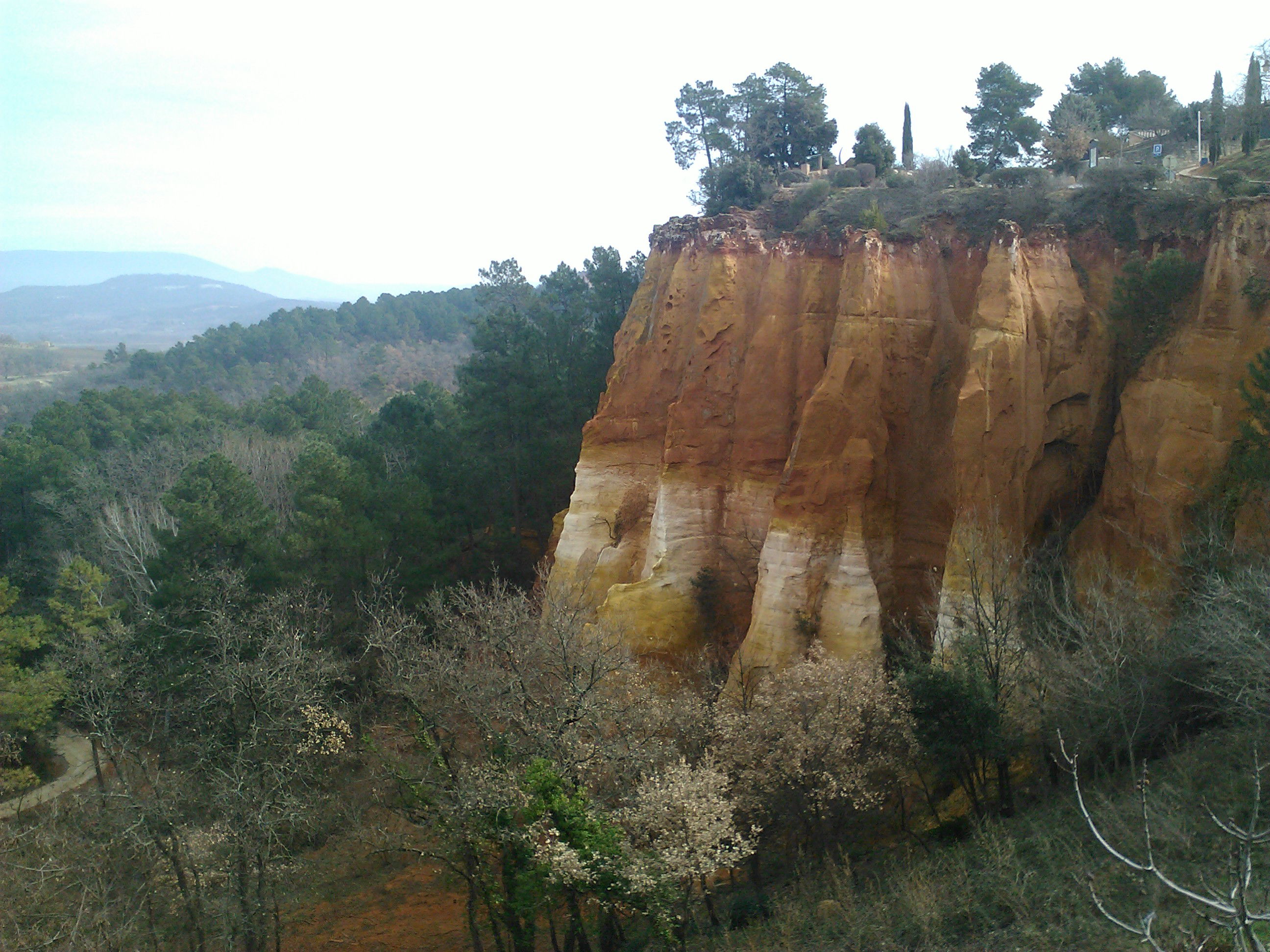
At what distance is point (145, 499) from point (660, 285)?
28.8 m

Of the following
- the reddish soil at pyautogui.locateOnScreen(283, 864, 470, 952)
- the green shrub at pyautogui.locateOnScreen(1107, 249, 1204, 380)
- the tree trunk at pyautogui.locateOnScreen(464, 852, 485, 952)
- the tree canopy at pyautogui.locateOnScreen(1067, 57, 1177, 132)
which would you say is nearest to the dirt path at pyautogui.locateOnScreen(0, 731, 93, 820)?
the reddish soil at pyautogui.locateOnScreen(283, 864, 470, 952)

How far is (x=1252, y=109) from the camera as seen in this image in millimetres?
24391

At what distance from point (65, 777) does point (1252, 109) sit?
39.2 metres

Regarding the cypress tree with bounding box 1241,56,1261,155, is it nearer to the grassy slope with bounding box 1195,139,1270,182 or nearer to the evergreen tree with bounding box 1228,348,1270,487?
the grassy slope with bounding box 1195,139,1270,182

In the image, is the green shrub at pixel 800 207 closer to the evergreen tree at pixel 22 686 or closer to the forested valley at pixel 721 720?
the forested valley at pixel 721 720

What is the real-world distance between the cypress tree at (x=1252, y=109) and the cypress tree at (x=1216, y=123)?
56cm

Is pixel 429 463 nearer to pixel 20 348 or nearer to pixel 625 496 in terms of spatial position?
pixel 625 496

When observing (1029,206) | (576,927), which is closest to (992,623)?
(576,927)

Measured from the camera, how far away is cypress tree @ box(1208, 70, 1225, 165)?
24.4m

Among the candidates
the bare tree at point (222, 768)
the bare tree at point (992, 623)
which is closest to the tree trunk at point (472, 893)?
the bare tree at point (222, 768)

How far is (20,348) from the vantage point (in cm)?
15125

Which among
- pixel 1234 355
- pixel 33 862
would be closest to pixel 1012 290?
pixel 1234 355

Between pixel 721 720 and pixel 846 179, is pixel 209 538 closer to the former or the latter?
pixel 721 720

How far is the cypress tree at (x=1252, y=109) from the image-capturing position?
23016mm
